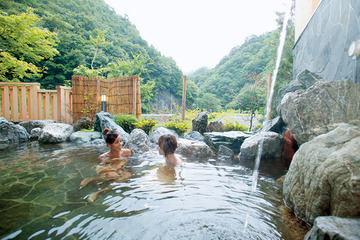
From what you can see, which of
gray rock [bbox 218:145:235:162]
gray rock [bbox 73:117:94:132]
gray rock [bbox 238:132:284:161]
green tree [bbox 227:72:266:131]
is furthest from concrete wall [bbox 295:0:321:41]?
gray rock [bbox 73:117:94:132]

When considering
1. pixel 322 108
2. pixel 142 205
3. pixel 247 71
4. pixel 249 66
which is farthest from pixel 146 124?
pixel 249 66

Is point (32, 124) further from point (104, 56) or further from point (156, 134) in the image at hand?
point (104, 56)

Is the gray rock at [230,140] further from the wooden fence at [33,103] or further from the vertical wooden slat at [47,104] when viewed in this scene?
the vertical wooden slat at [47,104]

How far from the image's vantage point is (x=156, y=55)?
48750 millimetres

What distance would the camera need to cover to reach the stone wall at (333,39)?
3.13m

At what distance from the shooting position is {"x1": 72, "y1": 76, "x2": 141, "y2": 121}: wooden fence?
946 cm

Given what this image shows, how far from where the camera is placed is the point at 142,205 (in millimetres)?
2270

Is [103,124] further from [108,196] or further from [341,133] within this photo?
[341,133]

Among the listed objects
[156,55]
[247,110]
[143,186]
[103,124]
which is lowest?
[143,186]

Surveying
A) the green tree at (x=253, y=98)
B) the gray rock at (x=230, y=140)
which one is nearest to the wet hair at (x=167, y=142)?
the gray rock at (x=230, y=140)

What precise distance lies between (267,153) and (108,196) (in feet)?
12.3

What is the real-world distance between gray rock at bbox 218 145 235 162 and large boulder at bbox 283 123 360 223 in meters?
2.56

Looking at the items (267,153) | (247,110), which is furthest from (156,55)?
(267,153)

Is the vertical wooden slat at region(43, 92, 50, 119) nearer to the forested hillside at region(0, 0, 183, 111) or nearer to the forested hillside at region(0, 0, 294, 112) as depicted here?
the forested hillside at region(0, 0, 294, 112)
